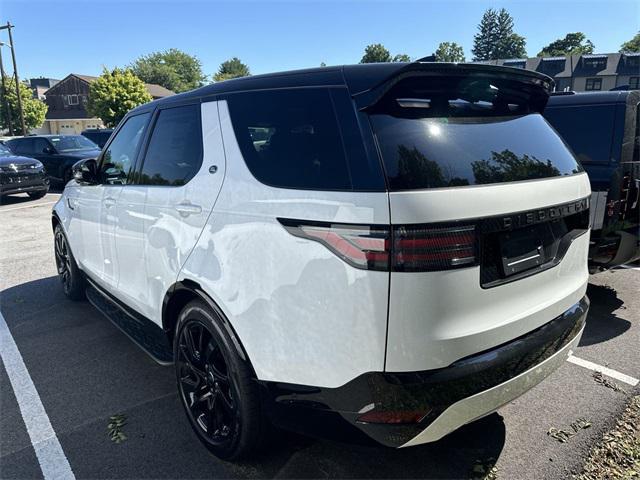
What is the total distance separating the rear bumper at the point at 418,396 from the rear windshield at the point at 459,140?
0.71 meters

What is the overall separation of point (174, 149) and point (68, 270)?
112 inches

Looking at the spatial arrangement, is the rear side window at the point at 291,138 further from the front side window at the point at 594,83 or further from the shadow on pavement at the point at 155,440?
the front side window at the point at 594,83

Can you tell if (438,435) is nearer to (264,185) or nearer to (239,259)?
(239,259)

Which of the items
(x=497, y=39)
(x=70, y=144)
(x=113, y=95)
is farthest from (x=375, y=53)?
(x=70, y=144)

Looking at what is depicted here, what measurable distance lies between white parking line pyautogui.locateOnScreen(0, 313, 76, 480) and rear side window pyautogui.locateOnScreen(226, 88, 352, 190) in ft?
6.18

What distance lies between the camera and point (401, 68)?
1.81 m

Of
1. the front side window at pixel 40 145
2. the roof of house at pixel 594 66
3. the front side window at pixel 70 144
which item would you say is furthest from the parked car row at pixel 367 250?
the roof of house at pixel 594 66

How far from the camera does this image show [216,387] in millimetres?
2393

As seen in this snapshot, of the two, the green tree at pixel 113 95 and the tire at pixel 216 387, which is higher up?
the green tree at pixel 113 95

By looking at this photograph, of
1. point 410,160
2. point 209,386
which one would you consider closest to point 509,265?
point 410,160

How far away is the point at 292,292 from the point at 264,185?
505 mm

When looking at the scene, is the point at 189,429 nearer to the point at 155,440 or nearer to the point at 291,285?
the point at 155,440

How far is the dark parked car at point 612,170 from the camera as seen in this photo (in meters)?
4.04

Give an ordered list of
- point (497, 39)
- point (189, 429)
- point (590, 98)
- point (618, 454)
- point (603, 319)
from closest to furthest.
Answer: point (618, 454) < point (189, 429) < point (603, 319) < point (590, 98) < point (497, 39)
